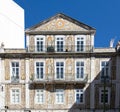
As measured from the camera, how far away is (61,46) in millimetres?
47875

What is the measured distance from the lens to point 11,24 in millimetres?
60938

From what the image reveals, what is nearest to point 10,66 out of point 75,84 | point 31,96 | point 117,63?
point 31,96

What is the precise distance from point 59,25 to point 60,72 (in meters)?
5.75

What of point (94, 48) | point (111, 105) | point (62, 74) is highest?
point (94, 48)

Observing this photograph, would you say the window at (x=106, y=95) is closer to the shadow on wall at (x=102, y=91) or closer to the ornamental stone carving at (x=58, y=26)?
the shadow on wall at (x=102, y=91)

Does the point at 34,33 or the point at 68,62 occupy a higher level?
the point at 34,33

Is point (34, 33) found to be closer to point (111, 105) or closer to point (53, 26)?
point (53, 26)

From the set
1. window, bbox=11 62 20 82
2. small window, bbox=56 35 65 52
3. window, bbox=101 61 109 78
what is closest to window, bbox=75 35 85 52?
small window, bbox=56 35 65 52

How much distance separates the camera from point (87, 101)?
4722 cm

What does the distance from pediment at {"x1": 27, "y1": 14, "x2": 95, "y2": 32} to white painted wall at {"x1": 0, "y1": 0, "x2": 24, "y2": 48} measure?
9.16m

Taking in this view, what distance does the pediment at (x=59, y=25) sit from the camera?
1884 inches

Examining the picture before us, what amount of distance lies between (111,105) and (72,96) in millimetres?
4799

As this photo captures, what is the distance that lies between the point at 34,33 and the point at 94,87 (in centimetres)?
984

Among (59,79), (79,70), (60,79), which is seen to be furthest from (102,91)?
(59,79)
